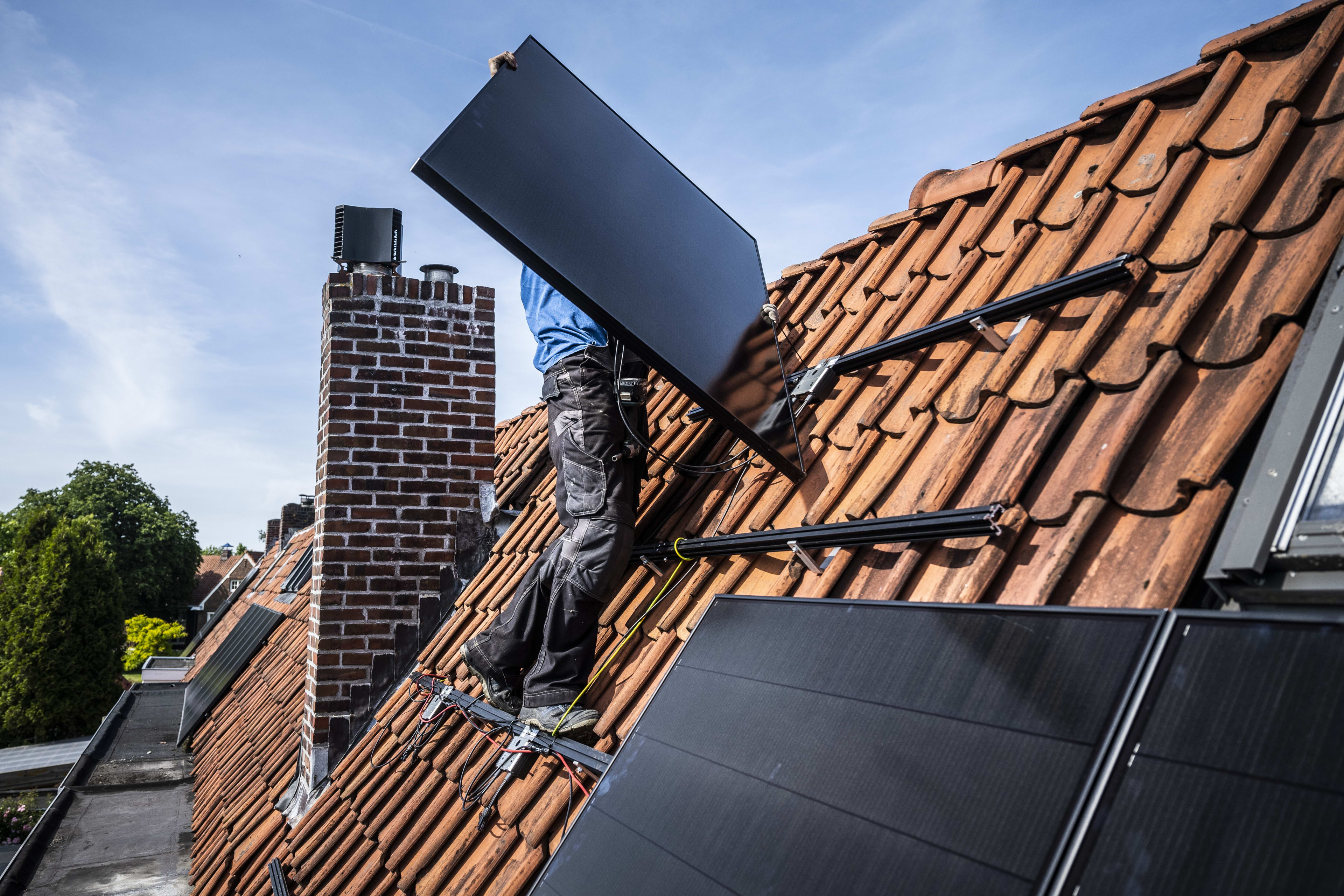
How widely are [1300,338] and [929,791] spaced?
1217 mm

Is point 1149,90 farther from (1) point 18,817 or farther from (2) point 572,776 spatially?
(1) point 18,817

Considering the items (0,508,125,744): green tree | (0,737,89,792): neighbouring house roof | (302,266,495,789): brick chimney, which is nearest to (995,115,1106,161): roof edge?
(302,266,495,789): brick chimney

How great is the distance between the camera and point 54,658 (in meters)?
21.7

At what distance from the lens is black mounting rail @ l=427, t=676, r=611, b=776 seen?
2.87m

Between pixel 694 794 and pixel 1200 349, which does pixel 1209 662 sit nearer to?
pixel 1200 349

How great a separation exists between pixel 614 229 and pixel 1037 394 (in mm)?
1478

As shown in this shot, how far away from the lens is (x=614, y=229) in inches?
116

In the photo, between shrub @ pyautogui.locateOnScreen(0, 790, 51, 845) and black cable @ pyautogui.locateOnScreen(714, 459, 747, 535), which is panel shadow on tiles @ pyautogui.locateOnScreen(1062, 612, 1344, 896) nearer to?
black cable @ pyautogui.locateOnScreen(714, 459, 747, 535)

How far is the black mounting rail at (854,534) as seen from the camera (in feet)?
6.83

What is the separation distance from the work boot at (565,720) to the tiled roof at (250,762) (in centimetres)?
251

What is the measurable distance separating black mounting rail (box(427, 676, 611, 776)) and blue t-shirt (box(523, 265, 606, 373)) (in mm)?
1479

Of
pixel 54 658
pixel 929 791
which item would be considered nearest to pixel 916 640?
pixel 929 791

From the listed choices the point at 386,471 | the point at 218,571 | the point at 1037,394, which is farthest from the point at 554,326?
the point at 218,571

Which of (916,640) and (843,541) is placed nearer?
(916,640)
